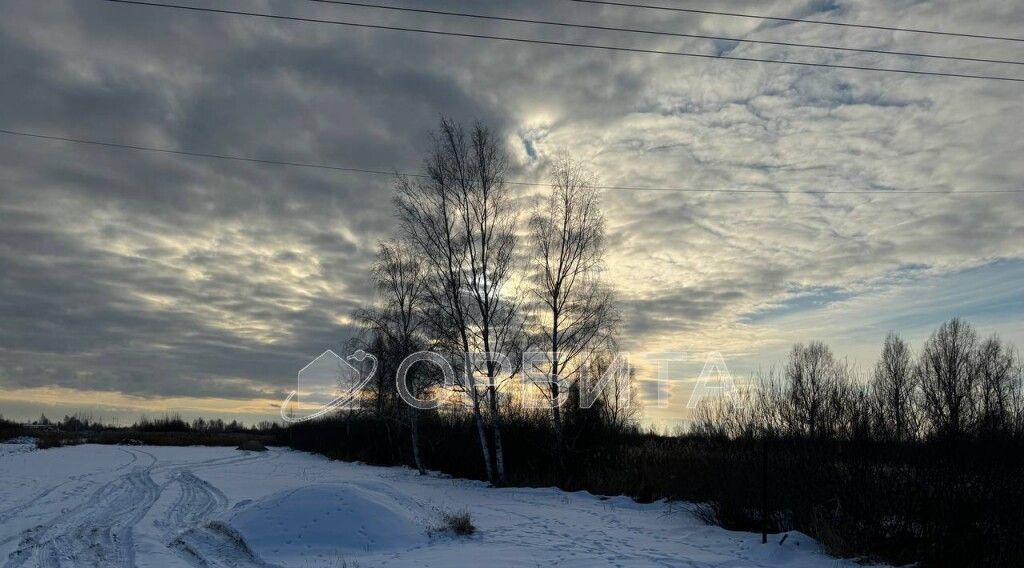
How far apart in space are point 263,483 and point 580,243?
14.9 metres

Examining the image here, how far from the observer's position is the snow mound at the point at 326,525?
39.3 feet

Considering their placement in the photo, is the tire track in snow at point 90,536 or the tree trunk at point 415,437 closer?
the tire track in snow at point 90,536

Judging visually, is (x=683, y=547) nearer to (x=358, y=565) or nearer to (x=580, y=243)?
(x=358, y=565)

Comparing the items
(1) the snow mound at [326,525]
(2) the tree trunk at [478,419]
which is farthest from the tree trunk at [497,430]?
(1) the snow mound at [326,525]

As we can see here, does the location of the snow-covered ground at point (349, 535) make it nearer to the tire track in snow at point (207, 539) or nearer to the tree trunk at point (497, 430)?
the tire track in snow at point (207, 539)

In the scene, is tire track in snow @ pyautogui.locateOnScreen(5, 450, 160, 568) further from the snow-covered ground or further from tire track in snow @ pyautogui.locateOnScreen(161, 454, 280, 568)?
tire track in snow @ pyautogui.locateOnScreen(161, 454, 280, 568)

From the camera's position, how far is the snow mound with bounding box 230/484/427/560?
12.0 m

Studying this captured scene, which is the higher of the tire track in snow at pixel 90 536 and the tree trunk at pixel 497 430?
the tree trunk at pixel 497 430

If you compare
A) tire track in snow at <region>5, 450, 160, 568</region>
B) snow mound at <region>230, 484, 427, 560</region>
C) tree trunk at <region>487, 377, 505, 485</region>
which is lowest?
tire track in snow at <region>5, 450, 160, 568</region>

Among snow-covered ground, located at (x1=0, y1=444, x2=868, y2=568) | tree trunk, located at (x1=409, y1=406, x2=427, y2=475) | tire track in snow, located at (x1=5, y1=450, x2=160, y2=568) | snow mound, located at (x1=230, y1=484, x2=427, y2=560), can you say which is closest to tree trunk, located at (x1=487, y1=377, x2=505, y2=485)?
snow-covered ground, located at (x1=0, y1=444, x2=868, y2=568)

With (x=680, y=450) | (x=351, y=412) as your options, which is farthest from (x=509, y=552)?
(x=351, y=412)

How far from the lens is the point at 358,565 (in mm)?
10664

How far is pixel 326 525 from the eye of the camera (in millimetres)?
12633

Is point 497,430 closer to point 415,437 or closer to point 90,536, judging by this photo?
point 415,437
